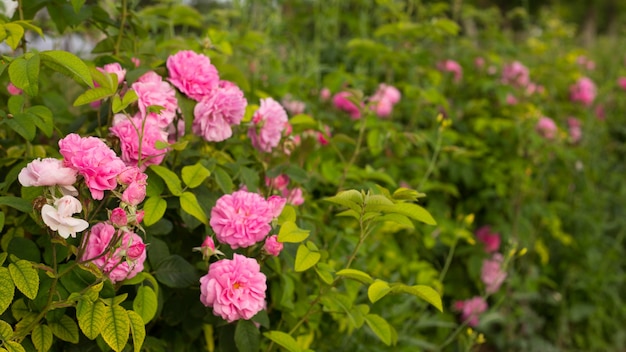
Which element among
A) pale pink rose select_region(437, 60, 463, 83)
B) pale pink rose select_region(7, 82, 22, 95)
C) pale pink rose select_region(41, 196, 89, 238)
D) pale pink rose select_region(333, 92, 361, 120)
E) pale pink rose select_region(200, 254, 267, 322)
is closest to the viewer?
pale pink rose select_region(41, 196, 89, 238)

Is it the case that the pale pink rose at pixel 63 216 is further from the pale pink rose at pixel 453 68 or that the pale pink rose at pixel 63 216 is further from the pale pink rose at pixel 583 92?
the pale pink rose at pixel 583 92

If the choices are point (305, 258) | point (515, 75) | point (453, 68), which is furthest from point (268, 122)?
point (515, 75)

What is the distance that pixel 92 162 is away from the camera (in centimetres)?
118

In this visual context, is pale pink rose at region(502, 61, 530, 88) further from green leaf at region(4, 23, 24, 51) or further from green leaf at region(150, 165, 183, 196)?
green leaf at region(4, 23, 24, 51)

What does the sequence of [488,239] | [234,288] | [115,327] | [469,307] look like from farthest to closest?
[488,239] < [469,307] < [234,288] < [115,327]

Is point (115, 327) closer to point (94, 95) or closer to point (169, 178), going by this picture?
point (169, 178)

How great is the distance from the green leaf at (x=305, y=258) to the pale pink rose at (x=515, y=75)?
2.34 m

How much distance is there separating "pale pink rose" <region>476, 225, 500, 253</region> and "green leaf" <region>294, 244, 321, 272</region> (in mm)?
1935

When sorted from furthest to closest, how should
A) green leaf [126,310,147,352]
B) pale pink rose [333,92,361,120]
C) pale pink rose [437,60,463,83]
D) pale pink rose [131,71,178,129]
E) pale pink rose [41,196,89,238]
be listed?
pale pink rose [437,60,463,83]
pale pink rose [333,92,361,120]
pale pink rose [131,71,178,129]
green leaf [126,310,147,352]
pale pink rose [41,196,89,238]

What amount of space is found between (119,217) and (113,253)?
12cm

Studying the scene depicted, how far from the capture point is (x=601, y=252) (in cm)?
361

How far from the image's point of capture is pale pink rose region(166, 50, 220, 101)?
1.53 meters

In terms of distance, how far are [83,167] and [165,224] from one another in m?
0.33

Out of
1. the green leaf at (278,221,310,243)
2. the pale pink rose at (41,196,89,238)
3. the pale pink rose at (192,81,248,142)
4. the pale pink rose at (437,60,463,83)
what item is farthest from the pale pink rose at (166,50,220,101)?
the pale pink rose at (437,60,463,83)
